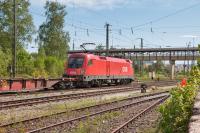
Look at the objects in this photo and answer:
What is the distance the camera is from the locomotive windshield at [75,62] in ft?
116

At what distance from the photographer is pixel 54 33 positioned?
7625 cm

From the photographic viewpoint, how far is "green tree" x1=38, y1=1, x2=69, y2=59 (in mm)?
76125

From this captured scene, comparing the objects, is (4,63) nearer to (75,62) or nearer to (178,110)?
(75,62)

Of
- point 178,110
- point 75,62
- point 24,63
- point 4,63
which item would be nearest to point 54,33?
point 24,63

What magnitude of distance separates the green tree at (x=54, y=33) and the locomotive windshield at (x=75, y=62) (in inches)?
1564

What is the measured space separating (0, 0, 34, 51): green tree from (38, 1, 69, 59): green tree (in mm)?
11981

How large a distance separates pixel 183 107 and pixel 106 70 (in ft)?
94.5

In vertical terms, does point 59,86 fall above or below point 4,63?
below

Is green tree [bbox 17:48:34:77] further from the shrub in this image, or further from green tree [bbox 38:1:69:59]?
the shrub

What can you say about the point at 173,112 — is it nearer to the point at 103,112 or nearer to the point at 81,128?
the point at 81,128

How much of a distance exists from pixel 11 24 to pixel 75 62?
1106 inches

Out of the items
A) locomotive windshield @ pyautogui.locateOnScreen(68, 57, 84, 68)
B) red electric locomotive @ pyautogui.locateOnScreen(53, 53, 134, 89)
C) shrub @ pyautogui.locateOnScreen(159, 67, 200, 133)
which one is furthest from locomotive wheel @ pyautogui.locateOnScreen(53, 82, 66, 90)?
shrub @ pyautogui.locateOnScreen(159, 67, 200, 133)

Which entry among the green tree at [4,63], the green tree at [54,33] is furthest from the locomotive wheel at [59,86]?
the green tree at [54,33]

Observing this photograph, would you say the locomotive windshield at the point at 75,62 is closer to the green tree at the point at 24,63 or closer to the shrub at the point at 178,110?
the shrub at the point at 178,110
